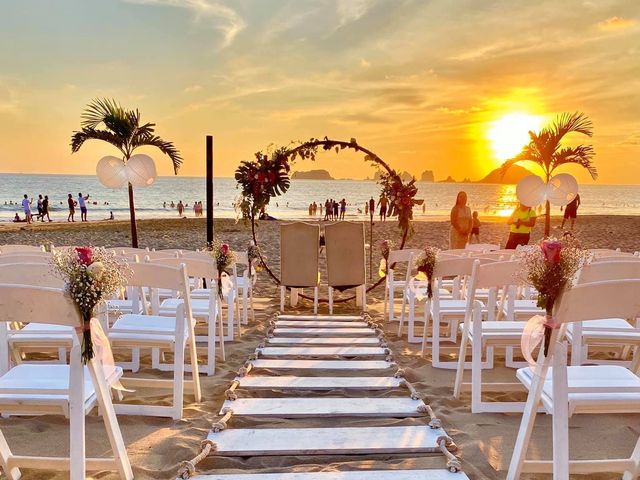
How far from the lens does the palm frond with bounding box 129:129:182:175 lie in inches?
350

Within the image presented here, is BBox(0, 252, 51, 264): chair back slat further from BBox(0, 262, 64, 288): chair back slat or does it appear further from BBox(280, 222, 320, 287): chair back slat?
BBox(280, 222, 320, 287): chair back slat

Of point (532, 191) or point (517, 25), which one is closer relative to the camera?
point (532, 191)

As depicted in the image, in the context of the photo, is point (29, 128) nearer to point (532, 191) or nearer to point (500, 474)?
point (532, 191)

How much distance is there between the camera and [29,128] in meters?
44.5

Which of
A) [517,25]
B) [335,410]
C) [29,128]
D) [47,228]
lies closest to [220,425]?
[335,410]

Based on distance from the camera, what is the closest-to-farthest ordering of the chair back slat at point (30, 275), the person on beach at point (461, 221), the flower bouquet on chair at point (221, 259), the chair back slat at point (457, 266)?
the chair back slat at point (30, 275)
the chair back slat at point (457, 266)
the flower bouquet on chair at point (221, 259)
the person on beach at point (461, 221)

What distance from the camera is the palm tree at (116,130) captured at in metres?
8.57

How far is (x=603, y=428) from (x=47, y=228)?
2248cm

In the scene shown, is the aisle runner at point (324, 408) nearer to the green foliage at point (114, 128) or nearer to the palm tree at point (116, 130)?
the palm tree at point (116, 130)

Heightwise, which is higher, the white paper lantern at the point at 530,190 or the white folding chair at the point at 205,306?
the white paper lantern at the point at 530,190

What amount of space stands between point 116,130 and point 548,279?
823 cm

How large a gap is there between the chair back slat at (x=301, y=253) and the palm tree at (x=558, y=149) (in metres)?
5.29

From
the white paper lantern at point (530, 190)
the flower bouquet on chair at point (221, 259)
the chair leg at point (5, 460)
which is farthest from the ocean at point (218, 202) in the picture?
the chair leg at point (5, 460)

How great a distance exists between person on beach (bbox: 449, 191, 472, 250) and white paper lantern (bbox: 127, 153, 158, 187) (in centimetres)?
505
